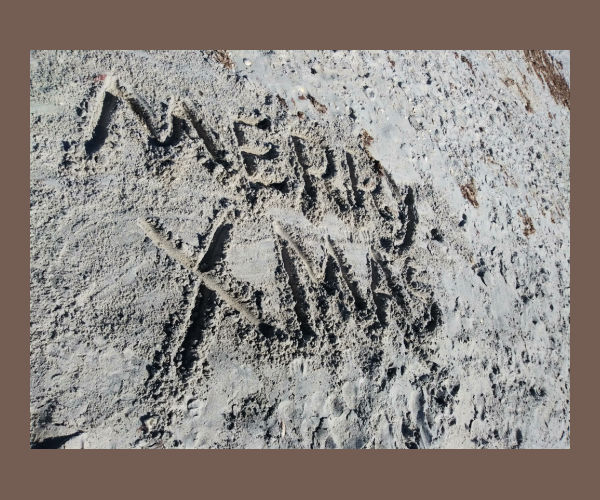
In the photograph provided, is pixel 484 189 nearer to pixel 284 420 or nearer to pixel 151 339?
pixel 284 420

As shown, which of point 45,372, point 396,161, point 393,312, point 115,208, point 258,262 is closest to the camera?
point 45,372

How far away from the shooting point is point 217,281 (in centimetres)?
205

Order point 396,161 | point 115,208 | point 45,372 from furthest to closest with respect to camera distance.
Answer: point 396,161
point 115,208
point 45,372

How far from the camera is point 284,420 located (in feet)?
6.70

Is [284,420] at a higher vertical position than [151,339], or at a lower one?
lower

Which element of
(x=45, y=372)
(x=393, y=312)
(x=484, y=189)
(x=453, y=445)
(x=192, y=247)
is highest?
(x=484, y=189)

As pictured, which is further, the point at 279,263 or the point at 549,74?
the point at 549,74

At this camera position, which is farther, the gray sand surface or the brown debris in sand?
the brown debris in sand

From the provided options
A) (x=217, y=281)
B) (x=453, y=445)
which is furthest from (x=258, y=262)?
(x=453, y=445)

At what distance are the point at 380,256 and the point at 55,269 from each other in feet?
4.40

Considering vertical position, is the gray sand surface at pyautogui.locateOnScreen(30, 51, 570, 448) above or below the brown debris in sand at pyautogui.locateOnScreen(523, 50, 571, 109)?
below

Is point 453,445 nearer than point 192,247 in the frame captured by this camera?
No

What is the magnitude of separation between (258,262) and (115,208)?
59 cm

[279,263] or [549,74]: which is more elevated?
[549,74]
